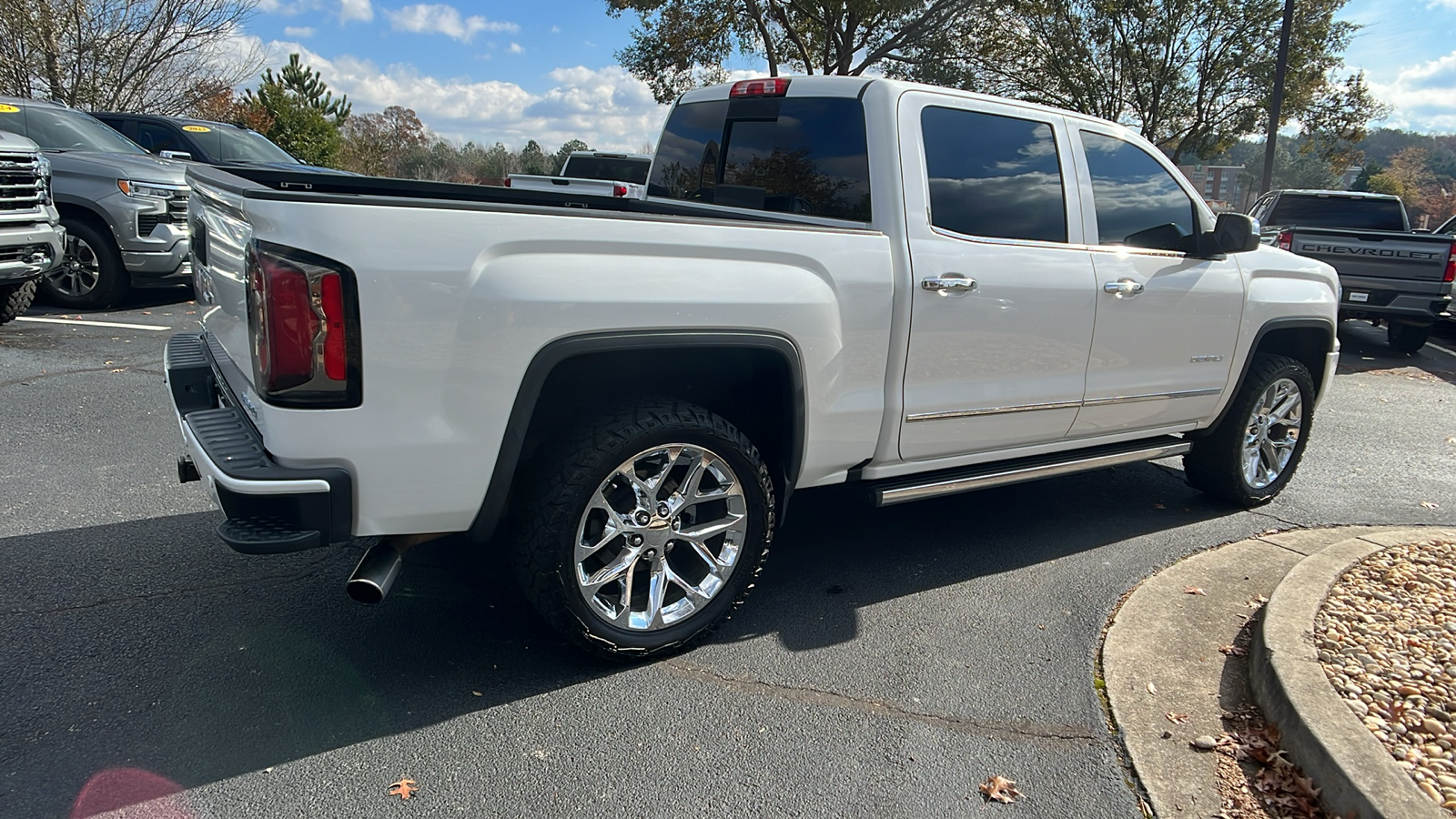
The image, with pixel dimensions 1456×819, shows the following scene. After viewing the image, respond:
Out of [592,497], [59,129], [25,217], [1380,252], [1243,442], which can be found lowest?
[1243,442]

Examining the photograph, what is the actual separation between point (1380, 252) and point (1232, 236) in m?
8.17

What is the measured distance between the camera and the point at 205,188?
328 cm

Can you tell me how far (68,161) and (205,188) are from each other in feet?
24.5

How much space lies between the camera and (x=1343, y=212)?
13758 millimetres

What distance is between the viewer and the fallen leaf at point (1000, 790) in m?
2.70

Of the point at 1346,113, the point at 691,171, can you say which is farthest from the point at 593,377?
the point at 1346,113

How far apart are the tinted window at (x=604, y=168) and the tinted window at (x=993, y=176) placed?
11931 millimetres

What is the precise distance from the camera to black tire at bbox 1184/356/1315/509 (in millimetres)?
5121

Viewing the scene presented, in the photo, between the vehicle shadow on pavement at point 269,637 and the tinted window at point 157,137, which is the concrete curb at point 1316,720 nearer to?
the vehicle shadow on pavement at point 269,637

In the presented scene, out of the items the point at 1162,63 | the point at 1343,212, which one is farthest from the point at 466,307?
the point at 1162,63

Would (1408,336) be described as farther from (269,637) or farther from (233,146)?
(233,146)

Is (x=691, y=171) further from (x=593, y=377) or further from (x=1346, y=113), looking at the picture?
(x=1346, y=113)

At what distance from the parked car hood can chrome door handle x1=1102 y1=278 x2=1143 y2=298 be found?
8399 mm

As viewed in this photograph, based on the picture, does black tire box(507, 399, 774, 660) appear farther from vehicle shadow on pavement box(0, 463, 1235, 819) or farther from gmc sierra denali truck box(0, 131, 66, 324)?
gmc sierra denali truck box(0, 131, 66, 324)
